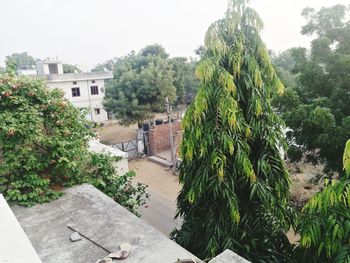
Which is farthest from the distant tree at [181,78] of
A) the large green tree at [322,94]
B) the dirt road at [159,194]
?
the large green tree at [322,94]

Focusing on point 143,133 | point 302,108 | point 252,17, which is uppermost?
point 252,17

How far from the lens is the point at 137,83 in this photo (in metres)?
16.2

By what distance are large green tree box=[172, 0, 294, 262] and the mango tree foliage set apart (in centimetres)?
93

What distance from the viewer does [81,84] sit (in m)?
20.4

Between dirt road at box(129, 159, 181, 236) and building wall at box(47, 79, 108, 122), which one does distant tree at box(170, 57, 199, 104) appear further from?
dirt road at box(129, 159, 181, 236)

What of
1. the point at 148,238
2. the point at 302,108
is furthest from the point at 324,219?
the point at 302,108

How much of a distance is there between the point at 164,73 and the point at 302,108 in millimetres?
12118

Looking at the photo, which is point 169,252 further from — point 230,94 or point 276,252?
point 230,94

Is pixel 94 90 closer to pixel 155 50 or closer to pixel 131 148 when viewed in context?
pixel 155 50

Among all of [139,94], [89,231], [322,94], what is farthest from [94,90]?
[89,231]

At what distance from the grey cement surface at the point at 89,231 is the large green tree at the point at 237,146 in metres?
0.69

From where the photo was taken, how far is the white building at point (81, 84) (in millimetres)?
19531

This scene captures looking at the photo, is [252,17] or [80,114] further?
[80,114]

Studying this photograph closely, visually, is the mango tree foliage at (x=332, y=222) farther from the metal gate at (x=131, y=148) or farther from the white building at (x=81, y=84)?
the white building at (x=81, y=84)
